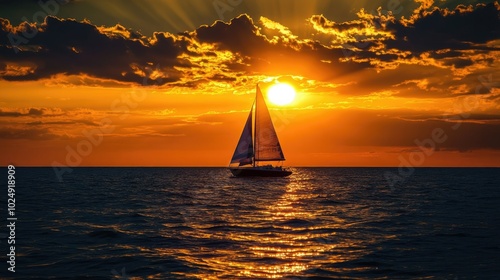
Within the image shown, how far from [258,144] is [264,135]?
87.2 inches

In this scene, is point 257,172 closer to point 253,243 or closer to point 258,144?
point 258,144

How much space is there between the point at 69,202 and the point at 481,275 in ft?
152

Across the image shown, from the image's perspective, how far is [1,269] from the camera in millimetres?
23766

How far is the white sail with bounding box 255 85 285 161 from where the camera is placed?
105m

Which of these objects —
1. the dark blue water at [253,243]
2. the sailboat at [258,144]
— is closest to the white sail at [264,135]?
the sailboat at [258,144]

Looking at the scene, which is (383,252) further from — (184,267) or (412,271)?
(184,267)

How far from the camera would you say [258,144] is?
106 metres

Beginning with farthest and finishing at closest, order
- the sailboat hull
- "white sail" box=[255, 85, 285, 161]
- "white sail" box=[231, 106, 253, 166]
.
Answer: "white sail" box=[231, 106, 253, 166] < the sailboat hull < "white sail" box=[255, 85, 285, 161]

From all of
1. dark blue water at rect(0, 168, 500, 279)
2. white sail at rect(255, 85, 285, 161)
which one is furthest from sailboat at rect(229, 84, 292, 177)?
dark blue water at rect(0, 168, 500, 279)

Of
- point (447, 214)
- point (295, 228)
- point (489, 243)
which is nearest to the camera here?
point (489, 243)

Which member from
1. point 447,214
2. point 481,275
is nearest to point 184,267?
point 481,275

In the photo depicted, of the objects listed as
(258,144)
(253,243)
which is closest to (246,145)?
(258,144)

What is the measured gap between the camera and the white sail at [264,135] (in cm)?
10506

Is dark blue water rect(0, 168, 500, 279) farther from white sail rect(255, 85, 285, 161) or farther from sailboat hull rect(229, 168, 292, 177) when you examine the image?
sailboat hull rect(229, 168, 292, 177)
